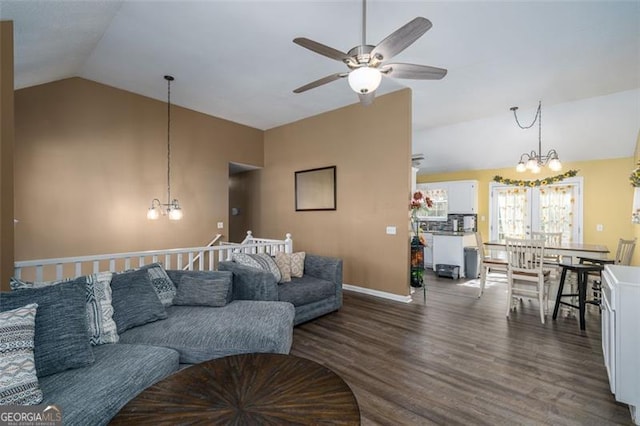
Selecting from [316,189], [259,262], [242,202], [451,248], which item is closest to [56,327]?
[259,262]

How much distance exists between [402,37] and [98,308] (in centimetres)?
278

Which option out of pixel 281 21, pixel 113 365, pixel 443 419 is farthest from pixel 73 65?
pixel 443 419

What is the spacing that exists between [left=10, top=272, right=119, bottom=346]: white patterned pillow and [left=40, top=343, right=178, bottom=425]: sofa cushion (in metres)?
0.08

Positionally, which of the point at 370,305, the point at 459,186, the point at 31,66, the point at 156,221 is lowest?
the point at 370,305

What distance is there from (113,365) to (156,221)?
12.3 feet

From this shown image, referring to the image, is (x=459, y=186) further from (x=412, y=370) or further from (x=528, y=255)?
(x=412, y=370)

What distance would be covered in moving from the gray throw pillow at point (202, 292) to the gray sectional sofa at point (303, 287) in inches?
10.2

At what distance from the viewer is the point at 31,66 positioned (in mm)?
3006

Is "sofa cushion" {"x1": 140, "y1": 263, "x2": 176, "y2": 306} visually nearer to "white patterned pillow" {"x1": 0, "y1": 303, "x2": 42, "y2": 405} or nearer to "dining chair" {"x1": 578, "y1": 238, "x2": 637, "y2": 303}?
"white patterned pillow" {"x1": 0, "y1": 303, "x2": 42, "y2": 405}

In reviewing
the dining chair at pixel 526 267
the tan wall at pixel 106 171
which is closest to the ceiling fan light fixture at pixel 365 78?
the dining chair at pixel 526 267

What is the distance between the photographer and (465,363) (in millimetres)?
2500

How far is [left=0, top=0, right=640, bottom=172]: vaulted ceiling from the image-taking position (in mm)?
2625

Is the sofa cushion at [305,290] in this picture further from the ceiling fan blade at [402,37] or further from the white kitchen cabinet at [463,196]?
the white kitchen cabinet at [463,196]

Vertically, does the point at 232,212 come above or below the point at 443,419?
above
